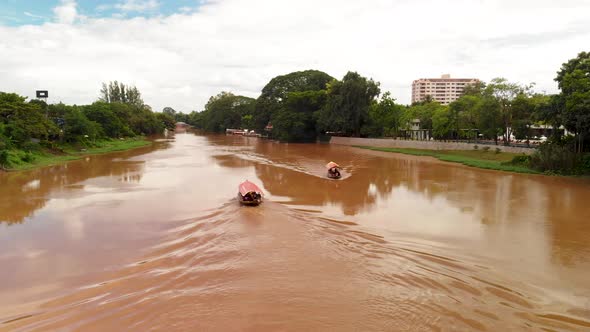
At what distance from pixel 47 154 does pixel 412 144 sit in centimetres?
3265

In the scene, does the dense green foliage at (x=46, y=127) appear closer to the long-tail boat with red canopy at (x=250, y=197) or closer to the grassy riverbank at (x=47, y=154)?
the grassy riverbank at (x=47, y=154)

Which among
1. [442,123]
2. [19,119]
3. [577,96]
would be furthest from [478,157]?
[19,119]

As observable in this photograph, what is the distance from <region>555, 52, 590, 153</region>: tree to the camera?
18.7 metres

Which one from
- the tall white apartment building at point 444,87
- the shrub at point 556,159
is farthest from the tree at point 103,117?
the tall white apartment building at point 444,87

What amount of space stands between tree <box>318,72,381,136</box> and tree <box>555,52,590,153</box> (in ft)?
77.8

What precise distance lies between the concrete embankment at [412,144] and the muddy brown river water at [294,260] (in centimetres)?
1382

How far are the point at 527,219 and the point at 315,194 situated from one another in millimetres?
7668

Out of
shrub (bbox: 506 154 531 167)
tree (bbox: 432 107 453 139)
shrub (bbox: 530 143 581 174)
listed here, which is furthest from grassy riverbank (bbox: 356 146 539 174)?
tree (bbox: 432 107 453 139)

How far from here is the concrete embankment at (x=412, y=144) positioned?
29281 millimetres

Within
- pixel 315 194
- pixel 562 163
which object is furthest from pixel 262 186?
pixel 562 163

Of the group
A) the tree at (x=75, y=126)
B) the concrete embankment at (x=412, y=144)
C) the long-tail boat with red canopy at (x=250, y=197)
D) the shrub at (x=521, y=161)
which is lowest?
the long-tail boat with red canopy at (x=250, y=197)

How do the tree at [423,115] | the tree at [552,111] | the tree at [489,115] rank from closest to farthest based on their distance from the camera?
the tree at [552,111] → the tree at [489,115] → the tree at [423,115]

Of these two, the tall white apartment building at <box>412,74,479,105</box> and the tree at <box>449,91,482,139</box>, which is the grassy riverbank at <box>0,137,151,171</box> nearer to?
the tree at <box>449,91,482,139</box>

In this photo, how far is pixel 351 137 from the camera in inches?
1869
